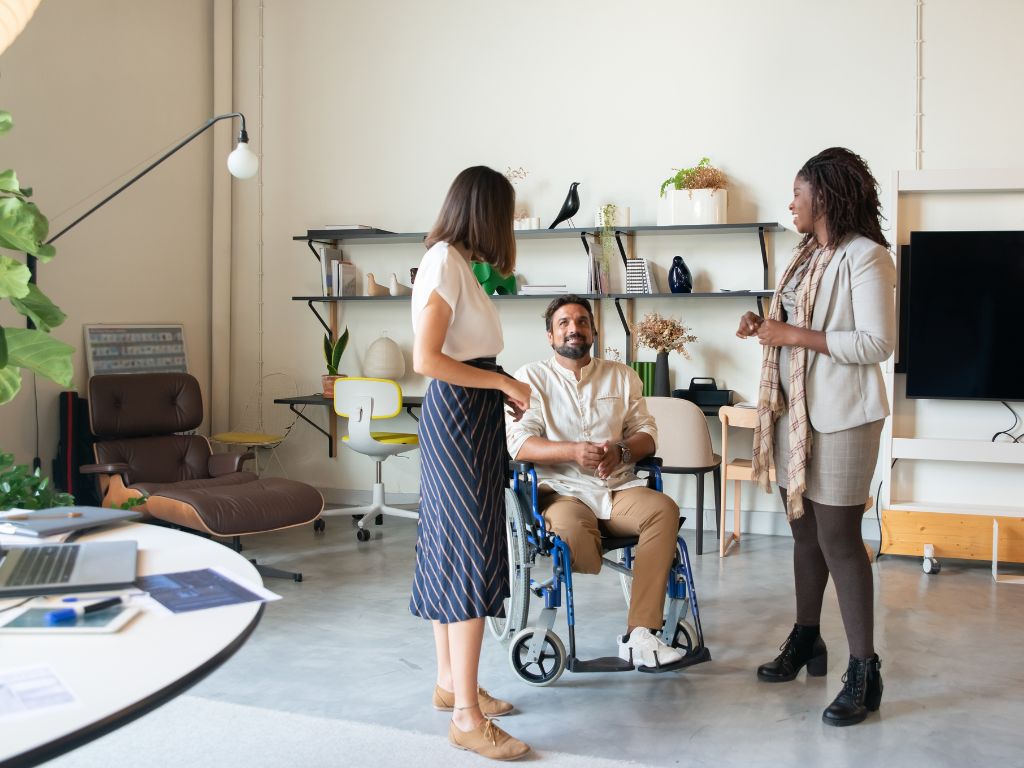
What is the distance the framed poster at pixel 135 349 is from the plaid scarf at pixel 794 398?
376 centimetres

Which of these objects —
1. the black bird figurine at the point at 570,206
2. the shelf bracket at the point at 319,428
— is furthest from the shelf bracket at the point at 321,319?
the black bird figurine at the point at 570,206

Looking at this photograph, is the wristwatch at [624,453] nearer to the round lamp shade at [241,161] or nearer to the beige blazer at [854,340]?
the beige blazer at [854,340]

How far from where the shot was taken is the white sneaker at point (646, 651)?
2785mm

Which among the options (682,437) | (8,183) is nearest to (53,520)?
(8,183)

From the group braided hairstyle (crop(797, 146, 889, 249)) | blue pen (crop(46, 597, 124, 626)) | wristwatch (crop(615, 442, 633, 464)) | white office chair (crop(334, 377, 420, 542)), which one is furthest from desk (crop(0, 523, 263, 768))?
white office chair (crop(334, 377, 420, 542))

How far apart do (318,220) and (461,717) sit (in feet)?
13.9

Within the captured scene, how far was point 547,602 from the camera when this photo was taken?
283 centimetres

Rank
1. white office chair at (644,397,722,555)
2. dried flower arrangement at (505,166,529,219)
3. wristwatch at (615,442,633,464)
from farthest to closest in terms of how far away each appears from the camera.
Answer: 1. dried flower arrangement at (505,166,529,219)
2. white office chair at (644,397,722,555)
3. wristwatch at (615,442,633,464)

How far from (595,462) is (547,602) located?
0.45m

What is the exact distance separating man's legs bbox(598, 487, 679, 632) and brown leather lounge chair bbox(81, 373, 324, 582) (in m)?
1.67

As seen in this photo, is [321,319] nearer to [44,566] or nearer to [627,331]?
[627,331]

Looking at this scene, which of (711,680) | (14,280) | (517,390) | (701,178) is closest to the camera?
(14,280)

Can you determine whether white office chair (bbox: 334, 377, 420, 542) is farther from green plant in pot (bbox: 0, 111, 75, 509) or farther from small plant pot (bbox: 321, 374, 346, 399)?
green plant in pot (bbox: 0, 111, 75, 509)

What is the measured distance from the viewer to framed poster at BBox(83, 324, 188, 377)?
5171mm
